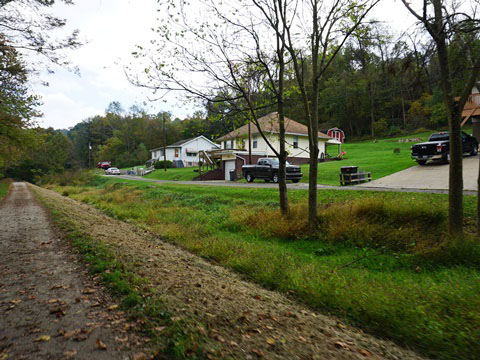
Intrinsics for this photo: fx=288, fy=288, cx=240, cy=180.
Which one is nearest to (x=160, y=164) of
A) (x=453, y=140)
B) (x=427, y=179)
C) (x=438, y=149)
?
(x=438, y=149)

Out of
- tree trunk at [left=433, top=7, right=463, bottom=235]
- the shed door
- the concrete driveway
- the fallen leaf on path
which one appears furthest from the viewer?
the shed door

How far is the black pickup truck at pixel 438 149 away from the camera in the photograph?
19109mm

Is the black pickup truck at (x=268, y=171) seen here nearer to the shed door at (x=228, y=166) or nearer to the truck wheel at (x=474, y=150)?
the shed door at (x=228, y=166)

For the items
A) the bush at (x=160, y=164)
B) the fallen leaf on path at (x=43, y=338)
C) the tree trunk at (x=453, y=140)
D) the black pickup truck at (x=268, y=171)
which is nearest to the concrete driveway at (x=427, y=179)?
the black pickup truck at (x=268, y=171)

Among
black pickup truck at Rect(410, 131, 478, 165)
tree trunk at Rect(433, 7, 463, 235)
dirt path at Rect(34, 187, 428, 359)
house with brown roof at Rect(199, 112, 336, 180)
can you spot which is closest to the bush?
house with brown roof at Rect(199, 112, 336, 180)

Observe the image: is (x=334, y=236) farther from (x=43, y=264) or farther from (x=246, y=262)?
(x=43, y=264)

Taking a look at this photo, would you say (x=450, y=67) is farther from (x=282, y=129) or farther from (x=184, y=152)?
(x=184, y=152)

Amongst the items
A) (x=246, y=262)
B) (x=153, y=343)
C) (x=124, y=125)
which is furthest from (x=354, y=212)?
(x=124, y=125)

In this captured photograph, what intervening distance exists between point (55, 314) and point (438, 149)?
72.9 ft

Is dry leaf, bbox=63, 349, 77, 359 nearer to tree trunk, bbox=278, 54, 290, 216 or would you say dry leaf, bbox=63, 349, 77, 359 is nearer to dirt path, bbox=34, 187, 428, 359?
dirt path, bbox=34, 187, 428, 359

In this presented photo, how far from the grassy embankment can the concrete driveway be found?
3.40m

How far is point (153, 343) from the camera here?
10.3ft

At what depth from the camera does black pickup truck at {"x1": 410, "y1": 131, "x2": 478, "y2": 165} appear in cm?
1911

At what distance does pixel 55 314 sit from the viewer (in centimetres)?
371
